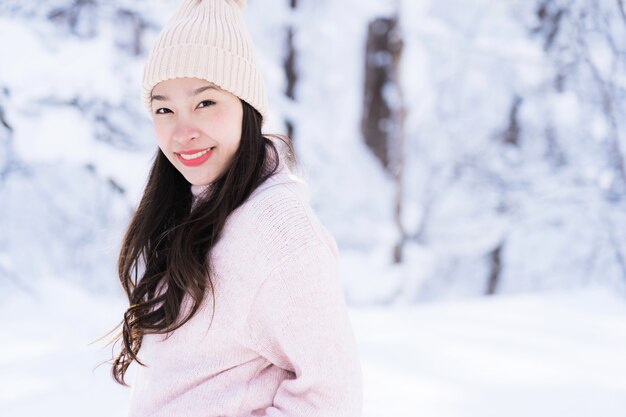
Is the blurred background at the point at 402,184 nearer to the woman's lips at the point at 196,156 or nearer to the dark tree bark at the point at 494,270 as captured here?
the dark tree bark at the point at 494,270

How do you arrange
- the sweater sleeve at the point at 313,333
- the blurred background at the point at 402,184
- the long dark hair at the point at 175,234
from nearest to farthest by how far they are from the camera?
the sweater sleeve at the point at 313,333, the long dark hair at the point at 175,234, the blurred background at the point at 402,184

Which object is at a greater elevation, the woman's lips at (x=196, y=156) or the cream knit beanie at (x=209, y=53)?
the cream knit beanie at (x=209, y=53)

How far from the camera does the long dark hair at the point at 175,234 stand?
3.99 feet

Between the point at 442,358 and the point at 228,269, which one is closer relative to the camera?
the point at 228,269

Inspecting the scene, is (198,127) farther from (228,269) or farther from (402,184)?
(402,184)

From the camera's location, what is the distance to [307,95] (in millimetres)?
8688

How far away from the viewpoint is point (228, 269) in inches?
45.9

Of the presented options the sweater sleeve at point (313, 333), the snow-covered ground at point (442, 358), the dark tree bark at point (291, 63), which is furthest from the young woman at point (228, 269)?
the dark tree bark at point (291, 63)

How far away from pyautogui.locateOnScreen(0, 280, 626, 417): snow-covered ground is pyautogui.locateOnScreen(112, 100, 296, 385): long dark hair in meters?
0.71

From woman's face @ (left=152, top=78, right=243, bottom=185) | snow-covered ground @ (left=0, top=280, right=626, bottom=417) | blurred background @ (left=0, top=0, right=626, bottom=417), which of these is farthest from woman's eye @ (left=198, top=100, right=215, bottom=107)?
snow-covered ground @ (left=0, top=280, right=626, bottom=417)

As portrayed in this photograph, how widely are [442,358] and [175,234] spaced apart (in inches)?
57.0

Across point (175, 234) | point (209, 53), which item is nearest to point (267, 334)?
point (175, 234)

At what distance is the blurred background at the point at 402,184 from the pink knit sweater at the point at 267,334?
0.66 meters

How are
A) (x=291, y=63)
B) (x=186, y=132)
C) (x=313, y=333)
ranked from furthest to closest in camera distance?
(x=291, y=63) → (x=186, y=132) → (x=313, y=333)
